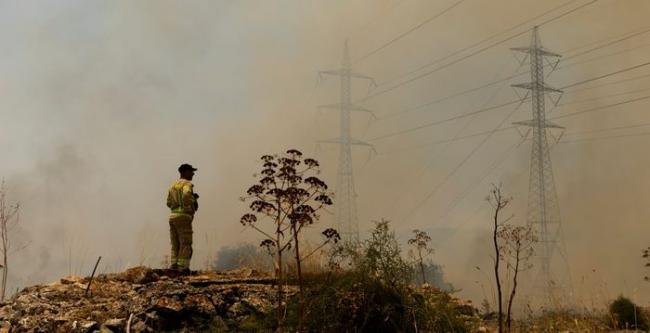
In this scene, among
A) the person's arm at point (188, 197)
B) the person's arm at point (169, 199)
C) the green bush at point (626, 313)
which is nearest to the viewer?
the person's arm at point (188, 197)

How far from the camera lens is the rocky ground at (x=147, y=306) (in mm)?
10672

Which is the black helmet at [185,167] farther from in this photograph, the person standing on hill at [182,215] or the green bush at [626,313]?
the green bush at [626,313]

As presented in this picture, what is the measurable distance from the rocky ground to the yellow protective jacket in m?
1.50

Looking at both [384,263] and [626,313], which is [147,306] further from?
[626,313]

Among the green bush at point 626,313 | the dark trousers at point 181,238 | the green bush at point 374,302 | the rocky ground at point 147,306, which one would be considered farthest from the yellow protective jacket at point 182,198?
the green bush at point 626,313

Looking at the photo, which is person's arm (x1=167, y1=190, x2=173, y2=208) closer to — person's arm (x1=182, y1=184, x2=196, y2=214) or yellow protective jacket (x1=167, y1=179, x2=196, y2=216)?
yellow protective jacket (x1=167, y1=179, x2=196, y2=216)

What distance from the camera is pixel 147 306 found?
10953 mm

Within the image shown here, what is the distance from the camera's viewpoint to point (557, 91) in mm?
39031

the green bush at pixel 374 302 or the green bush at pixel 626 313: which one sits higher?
the green bush at pixel 374 302

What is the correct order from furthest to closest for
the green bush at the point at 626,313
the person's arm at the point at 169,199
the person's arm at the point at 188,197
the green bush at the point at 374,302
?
the green bush at the point at 626,313 → the person's arm at the point at 169,199 → the person's arm at the point at 188,197 → the green bush at the point at 374,302

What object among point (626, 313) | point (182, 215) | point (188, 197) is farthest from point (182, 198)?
point (626, 313)

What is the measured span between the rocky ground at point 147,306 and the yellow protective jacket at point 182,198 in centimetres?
150

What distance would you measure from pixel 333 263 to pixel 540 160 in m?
28.2

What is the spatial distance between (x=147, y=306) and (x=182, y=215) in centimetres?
274
